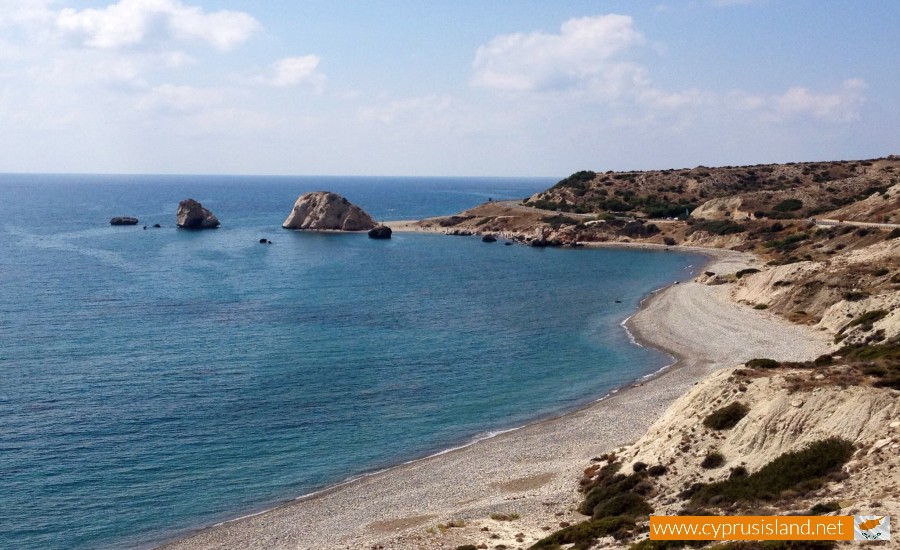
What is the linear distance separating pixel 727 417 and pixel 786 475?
18.4 feet

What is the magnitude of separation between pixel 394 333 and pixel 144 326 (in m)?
23.5

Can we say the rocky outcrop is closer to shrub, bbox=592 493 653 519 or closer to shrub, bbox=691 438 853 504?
shrub, bbox=592 493 653 519

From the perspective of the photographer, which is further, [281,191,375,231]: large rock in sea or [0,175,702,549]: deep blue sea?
[281,191,375,231]: large rock in sea

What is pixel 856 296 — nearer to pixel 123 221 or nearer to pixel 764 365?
pixel 764 365

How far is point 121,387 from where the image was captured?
51844 mm

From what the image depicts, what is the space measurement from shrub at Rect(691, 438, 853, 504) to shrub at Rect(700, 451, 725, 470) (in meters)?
1.52

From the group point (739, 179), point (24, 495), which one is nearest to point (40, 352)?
point (24, 495)

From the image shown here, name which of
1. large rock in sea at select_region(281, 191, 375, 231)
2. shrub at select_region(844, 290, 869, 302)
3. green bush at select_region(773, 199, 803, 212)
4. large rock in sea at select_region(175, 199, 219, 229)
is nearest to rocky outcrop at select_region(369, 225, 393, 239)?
large rock in sea at select_region(281, 191, 375, 231)

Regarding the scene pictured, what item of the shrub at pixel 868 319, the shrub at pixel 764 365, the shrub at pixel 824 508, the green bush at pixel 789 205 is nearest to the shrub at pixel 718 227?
the green bush at pixel 789 205

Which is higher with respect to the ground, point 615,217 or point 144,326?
point 615,217

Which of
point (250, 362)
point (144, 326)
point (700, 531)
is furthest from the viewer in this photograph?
point (144, 326)

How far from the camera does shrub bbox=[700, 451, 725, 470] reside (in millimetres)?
31656

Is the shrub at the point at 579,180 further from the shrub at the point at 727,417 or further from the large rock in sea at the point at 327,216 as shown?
the shrub at the point at 727,417

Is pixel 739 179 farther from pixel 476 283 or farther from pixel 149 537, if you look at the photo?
pixel 149 537
